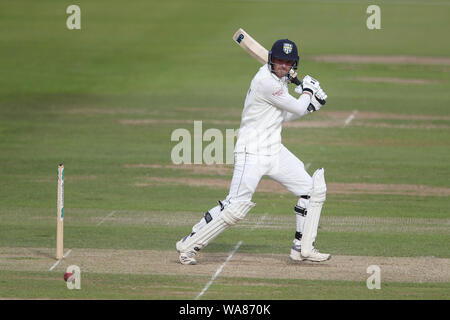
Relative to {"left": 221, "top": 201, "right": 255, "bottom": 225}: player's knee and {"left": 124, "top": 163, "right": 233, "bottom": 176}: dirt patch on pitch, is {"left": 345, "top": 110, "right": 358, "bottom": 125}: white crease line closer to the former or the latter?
{"left": 124, "top": 163, "right": 233, "bottom": 176}: dirt patch on pitch

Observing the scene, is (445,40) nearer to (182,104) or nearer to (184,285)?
(182,104)

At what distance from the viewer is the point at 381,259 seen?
11375mm

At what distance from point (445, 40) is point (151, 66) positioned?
13.1 m

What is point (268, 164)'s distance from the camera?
10.8 metres

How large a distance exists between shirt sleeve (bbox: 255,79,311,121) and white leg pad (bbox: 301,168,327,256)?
77cm

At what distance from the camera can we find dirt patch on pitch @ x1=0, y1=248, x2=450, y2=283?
415 inches

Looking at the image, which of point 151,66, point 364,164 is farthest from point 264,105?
point 151,66

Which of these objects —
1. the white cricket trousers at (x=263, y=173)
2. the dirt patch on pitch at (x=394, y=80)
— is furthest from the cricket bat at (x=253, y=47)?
the dirt patch on pitch at (x=394, y=80)

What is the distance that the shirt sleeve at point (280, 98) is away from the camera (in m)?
10.6

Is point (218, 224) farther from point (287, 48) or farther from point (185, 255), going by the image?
point (287, 48)

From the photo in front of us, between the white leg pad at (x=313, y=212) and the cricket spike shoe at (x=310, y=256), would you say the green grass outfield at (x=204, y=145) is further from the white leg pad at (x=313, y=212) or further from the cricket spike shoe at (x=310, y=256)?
the white leg pad at (x=313, y=212)

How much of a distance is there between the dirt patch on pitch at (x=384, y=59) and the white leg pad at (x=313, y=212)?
23.3 m
